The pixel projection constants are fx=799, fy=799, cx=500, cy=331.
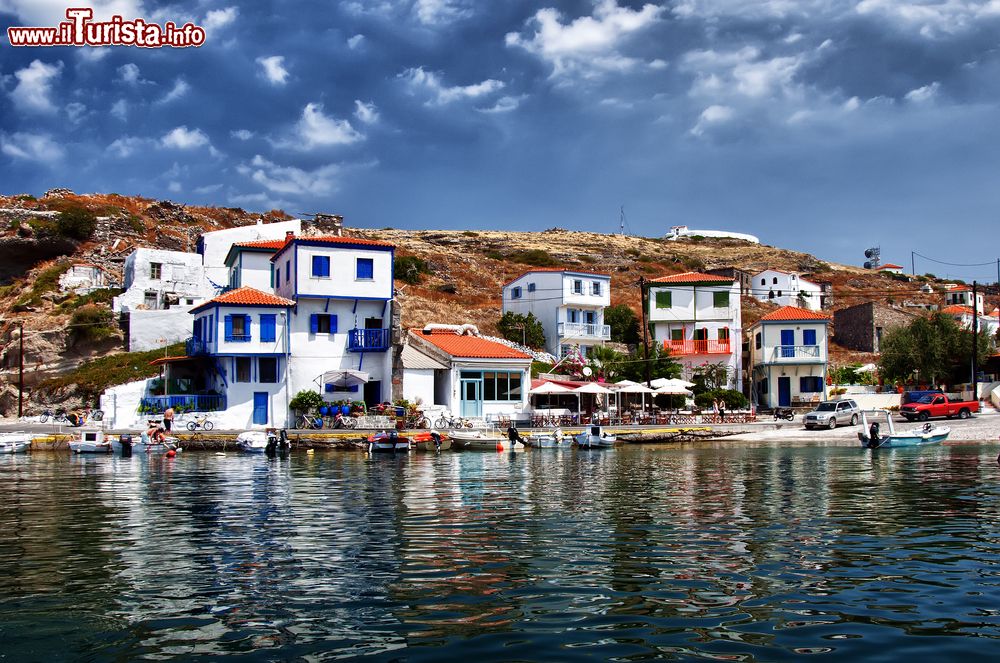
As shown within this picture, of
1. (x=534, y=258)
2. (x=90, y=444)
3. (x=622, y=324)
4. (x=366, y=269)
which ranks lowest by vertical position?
(x=90, y=444)

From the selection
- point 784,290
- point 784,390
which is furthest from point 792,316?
point 784,290

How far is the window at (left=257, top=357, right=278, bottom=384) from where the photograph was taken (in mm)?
47938

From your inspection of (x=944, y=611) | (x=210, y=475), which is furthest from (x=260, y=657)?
(x=210, y=475)

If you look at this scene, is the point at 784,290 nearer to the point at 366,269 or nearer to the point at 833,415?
the point at 833,415

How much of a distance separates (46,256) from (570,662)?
82414 millimetres

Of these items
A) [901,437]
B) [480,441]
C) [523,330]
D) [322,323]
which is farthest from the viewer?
[523,330]

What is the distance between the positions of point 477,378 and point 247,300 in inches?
574

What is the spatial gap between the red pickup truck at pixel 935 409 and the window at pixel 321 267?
36316 mm

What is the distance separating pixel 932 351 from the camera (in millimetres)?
58375

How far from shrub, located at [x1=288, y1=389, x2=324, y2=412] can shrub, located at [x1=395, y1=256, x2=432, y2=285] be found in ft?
144

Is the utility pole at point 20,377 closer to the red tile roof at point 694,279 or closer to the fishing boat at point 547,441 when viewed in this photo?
the fishing boat at point 547,441

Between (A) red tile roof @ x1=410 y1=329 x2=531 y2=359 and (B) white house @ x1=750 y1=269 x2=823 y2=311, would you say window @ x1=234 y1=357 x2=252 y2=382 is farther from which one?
(B) white house @ x1=750 y1=269 x2=823 y2=311

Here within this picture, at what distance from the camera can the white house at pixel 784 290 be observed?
3814 inches

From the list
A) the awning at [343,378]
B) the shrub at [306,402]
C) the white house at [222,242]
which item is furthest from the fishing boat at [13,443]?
the white house at [222,242]
